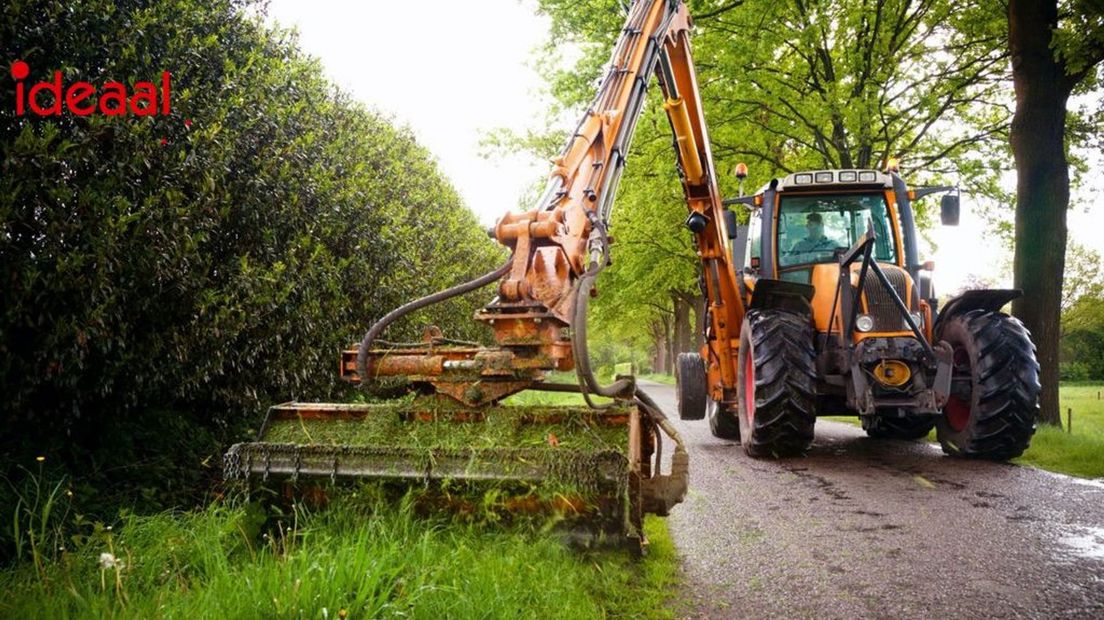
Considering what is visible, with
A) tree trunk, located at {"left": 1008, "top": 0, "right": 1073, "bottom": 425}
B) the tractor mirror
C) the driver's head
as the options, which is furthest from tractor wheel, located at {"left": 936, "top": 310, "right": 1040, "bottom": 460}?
tree trunk, located at {"left": 1008, "top": 0, "right": 1073, "bottom": 425}

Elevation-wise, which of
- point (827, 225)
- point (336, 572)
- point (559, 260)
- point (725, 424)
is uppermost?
point (827, 225)

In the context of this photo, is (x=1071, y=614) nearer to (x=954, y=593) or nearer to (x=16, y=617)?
(x=954, y=593)

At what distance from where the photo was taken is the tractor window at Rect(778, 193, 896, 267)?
25.1ft

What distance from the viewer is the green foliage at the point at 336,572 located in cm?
255

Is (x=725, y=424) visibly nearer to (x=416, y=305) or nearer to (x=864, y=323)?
(x=864, y=323)

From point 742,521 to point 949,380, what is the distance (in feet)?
9.08

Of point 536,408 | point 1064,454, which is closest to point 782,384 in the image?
point 1064,454

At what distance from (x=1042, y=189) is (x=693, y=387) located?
476 cm

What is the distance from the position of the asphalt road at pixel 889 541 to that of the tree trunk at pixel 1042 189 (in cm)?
319

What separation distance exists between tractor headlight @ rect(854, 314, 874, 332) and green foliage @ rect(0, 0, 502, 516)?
14.5ft

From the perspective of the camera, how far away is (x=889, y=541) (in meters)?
4.23

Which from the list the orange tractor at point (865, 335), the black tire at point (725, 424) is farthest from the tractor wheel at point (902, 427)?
the black tire at point (725, 424)

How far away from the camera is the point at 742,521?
Answer: 187 inches

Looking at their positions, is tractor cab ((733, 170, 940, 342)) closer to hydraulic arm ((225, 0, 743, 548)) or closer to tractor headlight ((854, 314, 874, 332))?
tractor headlight ((854, 314, 874, 332))
